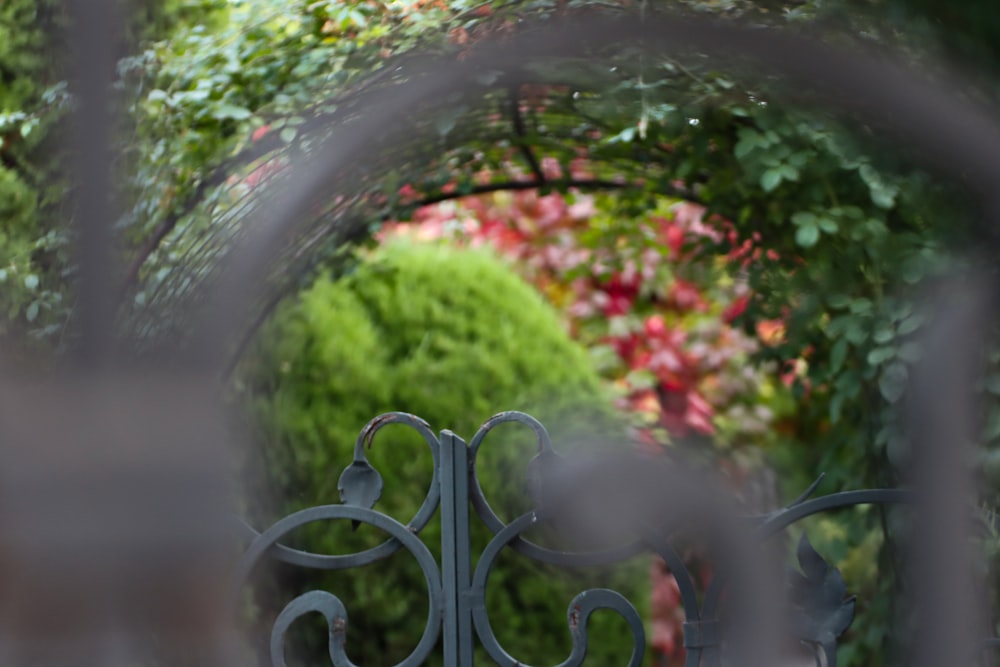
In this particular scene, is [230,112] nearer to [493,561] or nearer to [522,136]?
[522,136]

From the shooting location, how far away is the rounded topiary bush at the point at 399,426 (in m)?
2.30

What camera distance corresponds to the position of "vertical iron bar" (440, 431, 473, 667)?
3.91 ft

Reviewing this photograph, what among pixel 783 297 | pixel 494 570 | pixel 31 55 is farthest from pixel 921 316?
pixel 31 55

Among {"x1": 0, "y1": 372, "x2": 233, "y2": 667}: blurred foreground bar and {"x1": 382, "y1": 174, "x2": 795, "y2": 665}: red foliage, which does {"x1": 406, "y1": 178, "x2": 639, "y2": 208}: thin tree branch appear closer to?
{"x1": 382, "y1": 174, "x2": 795, "y2": 665}: red foliage

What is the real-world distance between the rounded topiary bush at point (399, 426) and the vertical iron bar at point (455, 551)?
1095mm

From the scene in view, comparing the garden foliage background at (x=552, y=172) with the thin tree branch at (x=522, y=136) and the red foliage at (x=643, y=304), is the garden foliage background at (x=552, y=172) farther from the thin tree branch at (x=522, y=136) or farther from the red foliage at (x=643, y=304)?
the red foliage at (x=643, y=304)

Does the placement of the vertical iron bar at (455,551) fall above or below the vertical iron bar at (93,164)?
below

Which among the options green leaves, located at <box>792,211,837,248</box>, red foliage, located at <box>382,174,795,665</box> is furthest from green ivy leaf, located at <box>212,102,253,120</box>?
red foliage, located at <box>382,174,795,665</box>

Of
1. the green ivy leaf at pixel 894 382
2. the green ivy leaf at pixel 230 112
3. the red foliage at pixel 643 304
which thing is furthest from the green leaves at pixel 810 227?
the red foliage at pixel 643 304

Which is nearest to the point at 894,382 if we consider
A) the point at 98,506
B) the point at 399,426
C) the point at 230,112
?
the point at 399,426

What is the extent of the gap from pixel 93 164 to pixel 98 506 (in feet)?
0.86

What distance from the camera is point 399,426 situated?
2346 mm

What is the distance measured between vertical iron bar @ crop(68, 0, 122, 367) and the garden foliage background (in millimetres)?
24

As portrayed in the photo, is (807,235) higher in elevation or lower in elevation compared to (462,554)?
higher
